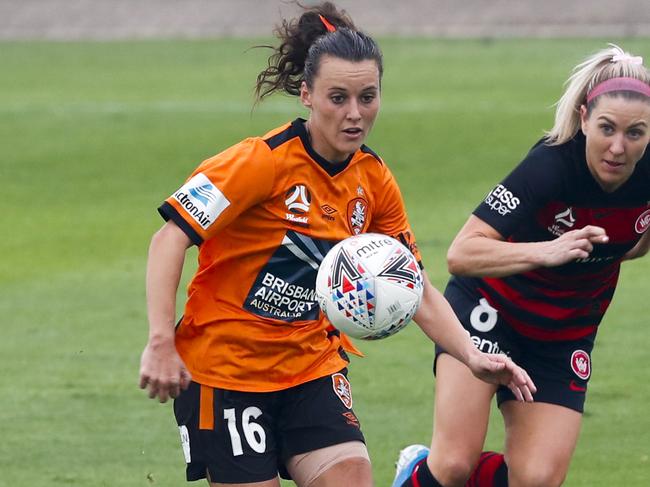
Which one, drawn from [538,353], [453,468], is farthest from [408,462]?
[538,353]

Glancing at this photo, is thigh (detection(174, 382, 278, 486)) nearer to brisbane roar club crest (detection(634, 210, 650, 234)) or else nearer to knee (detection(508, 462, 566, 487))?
knee (detection(508, 462, 566, 487))

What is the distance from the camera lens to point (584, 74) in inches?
234

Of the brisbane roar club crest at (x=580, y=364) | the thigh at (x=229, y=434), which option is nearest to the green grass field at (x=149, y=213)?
the brisbane roar club crest at (x=580, y=364)

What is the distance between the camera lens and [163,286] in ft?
15.9

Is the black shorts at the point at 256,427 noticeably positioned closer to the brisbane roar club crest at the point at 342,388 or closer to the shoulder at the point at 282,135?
the brisbane roar club crest at the point at 342,388

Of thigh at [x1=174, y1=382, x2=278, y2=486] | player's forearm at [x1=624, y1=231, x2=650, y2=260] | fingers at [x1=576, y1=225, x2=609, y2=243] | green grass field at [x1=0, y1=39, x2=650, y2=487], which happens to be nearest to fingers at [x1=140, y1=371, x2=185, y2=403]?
thigh at [x1=174, y1=382, x2=278, y2=486]

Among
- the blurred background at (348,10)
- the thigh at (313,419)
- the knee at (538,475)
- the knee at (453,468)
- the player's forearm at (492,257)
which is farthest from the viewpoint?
the blurred background at (348,10)

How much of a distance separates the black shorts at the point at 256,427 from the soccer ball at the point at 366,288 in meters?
0.34

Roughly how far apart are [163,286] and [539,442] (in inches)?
76.5

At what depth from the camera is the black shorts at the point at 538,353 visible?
619 centimetres

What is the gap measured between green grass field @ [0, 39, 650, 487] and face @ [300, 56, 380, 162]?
102 inches

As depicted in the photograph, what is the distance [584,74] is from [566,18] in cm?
3414

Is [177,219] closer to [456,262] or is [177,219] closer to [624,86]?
[456,262]

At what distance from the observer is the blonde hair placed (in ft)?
19.0
